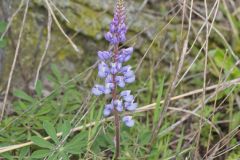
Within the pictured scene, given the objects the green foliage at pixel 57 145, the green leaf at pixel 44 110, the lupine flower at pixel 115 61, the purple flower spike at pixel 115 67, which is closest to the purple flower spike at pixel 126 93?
the lupine flower at pixel 115 61

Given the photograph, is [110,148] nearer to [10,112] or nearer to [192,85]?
[10,112]

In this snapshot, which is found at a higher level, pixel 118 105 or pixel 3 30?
pixel 3 30

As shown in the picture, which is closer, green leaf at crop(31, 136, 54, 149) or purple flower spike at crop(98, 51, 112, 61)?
purple flower spike at crop(98, 51, 112, 61)

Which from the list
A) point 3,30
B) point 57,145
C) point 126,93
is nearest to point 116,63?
point 126,93

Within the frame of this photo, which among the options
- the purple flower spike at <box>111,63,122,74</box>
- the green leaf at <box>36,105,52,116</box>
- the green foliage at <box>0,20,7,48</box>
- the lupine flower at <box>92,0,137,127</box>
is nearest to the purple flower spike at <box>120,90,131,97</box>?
the lupine flower at <box>92,0,137,127</box>

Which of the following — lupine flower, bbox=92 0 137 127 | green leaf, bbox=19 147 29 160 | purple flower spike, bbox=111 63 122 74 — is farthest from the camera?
green leaf, bbox=19 147 29 160

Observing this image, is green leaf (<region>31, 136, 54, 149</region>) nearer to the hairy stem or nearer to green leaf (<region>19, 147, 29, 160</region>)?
green leaf (<region>19, 147, 29, 160</region>)

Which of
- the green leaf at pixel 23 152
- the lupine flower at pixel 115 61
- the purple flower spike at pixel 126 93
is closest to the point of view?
the lupine flower at pixel 115 61

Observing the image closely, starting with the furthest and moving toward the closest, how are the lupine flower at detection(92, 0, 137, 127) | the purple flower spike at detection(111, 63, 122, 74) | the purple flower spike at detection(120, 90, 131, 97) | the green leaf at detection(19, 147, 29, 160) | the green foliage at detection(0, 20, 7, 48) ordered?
the green foliage at detection(0, 20, 7, 48) → the green leaf at detection(19, 147, 29, 160) → the purple flower spike at detection(120, 90, 131, 97) → the purple flower spike at detection(111, 63, 122, 74) → the lupine flower at detection(92, 0, 137, 127)

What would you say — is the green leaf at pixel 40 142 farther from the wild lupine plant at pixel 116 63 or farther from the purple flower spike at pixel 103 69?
the purple flower spike at pixel 103 69

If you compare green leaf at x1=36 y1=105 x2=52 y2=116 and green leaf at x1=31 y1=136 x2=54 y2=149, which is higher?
green leaf at x1=36 y1=105 x2=52 y2=116

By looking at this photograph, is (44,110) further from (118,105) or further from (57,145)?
(118,105)

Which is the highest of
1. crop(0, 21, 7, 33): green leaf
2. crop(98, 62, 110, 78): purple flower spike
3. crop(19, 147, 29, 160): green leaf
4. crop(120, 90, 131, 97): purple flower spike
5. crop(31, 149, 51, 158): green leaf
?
crop(0, 21, 7, 33): green leaf
